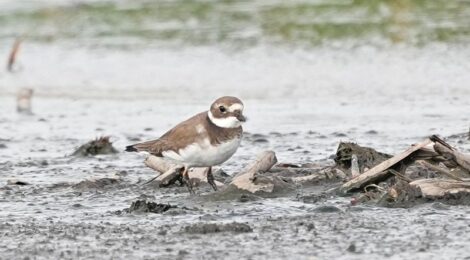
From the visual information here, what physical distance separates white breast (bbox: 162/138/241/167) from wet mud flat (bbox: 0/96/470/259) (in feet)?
0.79

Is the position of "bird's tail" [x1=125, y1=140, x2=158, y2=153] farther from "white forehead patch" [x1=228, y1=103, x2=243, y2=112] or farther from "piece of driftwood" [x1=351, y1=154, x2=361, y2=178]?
"piece of driftwood" [x1=351, y1=154, x2=361, y2=178]

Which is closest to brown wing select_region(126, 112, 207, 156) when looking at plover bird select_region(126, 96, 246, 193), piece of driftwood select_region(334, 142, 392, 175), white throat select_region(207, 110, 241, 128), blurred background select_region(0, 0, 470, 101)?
plover bird select_region(126, 96, 246, 193)

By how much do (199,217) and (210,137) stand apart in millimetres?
842

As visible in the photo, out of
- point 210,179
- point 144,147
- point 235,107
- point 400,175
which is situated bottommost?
point 210,179

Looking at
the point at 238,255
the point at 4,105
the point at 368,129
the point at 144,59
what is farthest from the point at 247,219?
the point at 144,59

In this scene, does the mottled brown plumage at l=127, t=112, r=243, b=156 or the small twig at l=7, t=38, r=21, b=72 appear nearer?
the mottled brown plumage at l=127, t=112, r=243, b=156

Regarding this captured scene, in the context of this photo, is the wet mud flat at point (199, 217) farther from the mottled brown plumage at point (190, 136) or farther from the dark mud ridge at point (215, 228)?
the mottled brown plumage at point (190, 136)

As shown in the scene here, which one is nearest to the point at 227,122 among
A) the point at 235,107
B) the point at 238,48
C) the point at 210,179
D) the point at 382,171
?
the point at 235,107

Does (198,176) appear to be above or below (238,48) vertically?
below

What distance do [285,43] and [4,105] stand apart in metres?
5.21

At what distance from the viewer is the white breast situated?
8.48 m

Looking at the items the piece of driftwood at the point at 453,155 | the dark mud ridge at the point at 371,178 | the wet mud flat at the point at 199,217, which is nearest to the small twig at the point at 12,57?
the wet mud flat at the point at 199,217

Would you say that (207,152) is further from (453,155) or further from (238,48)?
(238,48)

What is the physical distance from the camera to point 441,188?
798cm
